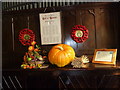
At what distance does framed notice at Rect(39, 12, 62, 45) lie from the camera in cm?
188

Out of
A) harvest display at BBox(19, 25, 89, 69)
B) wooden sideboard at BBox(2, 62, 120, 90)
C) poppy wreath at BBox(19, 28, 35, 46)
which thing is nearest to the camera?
wooden sideboard at BBox(2, 62, 120, 90)

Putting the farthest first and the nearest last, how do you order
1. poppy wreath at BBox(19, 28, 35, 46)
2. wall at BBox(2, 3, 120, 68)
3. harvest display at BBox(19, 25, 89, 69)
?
poppy wreath at BBox(19, 28, 35, 46) < wall at BBox(2, 3, 120, 68) < harvest display at BBox(19, 25, 89, 69)

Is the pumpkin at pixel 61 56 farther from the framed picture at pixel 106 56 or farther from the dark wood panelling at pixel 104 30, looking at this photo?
the dark wood panelling at pixel 104 30

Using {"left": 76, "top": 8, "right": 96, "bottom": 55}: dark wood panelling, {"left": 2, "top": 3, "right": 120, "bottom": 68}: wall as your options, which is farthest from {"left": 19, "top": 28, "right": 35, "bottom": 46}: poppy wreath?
{"left": 76, "top": 8, "right": 96, "bottom": 55}: dark wood panelling

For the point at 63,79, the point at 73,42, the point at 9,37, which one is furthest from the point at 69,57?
the point at 9,37

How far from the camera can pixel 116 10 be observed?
5.83 feet

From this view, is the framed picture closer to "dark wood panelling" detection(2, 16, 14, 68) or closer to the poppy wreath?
the poppy wreath

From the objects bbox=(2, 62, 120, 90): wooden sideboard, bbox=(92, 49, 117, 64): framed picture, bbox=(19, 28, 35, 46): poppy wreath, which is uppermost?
bbox=(19, 28, 35, 46): poppy wreath

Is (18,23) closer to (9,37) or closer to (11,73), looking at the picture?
(9,37)

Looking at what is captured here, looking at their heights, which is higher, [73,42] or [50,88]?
[73,42]

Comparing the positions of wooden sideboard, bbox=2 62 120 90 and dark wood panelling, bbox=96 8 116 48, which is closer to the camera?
wooden sideboard, bbox=2 62 120 90

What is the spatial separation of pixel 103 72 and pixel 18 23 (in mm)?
1709

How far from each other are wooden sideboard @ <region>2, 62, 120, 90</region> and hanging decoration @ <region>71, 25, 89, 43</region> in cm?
54

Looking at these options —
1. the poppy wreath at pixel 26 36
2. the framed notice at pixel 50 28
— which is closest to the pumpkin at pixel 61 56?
the framed notice at pixel 50 28
